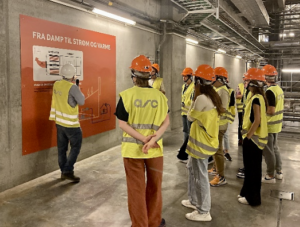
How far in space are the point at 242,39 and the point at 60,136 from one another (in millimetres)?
8895

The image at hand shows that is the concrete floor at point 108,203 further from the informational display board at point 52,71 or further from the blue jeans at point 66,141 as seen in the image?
the informational display board at point 52,71

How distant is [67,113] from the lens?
14.0 feet

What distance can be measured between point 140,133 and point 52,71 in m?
2.76

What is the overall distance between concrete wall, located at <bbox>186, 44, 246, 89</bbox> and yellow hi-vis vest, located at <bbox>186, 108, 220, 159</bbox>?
7.70m

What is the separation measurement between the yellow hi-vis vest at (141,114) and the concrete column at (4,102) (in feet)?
7.47

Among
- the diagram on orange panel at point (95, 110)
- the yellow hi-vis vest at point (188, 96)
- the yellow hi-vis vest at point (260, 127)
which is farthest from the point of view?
the yellow hi-vis vest at point (188, 96)

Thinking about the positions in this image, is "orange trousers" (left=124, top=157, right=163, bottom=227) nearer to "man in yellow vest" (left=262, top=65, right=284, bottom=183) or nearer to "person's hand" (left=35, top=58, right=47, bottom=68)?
"man in yellow vest" (left=262, top=65, right=284, bottom=183)

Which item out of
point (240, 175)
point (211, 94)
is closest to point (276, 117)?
point (240, 175)

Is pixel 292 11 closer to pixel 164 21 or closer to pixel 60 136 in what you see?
pixel 164 21

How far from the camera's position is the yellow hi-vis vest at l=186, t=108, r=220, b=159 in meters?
3.10

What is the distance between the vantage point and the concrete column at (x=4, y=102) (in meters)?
3.86

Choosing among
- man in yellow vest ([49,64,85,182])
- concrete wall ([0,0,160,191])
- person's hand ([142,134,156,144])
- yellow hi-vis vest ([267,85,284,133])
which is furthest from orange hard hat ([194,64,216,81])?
concrete wall ([0,0,160,191])

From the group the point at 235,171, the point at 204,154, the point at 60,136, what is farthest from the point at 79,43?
Answer: the point at 235,171

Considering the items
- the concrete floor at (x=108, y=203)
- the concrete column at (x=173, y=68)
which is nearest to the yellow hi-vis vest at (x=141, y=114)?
the concrete floor at (x=108, y=203)
